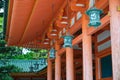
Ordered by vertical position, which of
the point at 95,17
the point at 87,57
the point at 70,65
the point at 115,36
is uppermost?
the point at 95,17

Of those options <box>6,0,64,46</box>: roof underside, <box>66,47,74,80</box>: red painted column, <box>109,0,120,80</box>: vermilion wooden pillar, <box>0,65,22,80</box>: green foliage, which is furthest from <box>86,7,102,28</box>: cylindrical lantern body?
<box>0,65,22,80</box>: green foliage

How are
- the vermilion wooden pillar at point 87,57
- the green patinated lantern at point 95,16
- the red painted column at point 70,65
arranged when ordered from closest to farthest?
the green patinated lantern at point 95,16, the vermilion wooden pillar at point 87,57, the red painted column at point 70,65

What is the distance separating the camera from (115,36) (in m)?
4.61

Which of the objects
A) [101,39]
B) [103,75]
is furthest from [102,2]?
[103,75]

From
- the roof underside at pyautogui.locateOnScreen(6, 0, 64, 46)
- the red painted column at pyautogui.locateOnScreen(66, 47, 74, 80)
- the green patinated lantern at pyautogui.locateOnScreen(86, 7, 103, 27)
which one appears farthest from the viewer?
the red painted column at pyautogui.locateOnScreen(66, 47, 74, 80)

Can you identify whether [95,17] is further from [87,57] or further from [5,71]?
[5,71]

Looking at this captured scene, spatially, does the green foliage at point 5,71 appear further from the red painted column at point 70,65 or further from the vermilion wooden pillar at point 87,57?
the vermilion wooden pillar at point 87,57

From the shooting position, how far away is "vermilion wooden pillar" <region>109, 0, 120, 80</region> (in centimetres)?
451

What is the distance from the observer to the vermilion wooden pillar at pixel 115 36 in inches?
178

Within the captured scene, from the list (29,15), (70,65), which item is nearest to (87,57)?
(70,65)

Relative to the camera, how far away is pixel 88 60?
6.34 meters

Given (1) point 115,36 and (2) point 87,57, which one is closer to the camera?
(1) point 115,36

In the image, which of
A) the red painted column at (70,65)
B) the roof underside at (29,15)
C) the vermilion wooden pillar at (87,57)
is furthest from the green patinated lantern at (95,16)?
the red painted column at (70,65)

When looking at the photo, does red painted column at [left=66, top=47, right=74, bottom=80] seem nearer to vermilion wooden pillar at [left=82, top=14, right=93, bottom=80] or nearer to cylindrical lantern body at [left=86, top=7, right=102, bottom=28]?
vermilion wooden pillar at [left=82, top=14, right=93, bottom=80]
